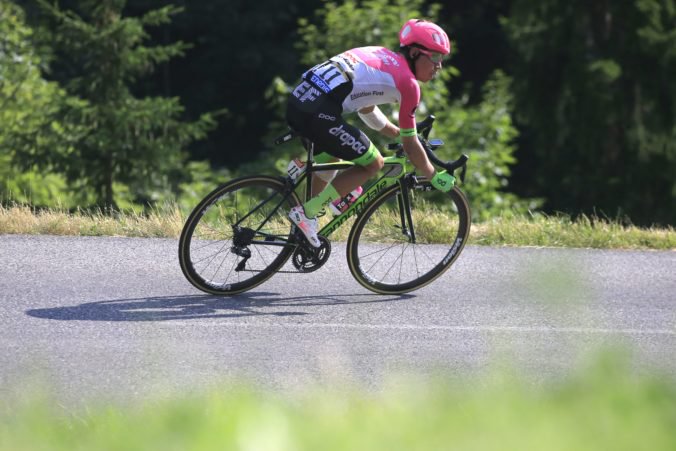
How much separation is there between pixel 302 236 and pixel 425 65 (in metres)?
1.29

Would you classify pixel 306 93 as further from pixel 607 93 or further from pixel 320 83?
pixel 607 93

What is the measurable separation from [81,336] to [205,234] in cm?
125

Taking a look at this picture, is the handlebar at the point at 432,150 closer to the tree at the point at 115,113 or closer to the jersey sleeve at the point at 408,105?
the jersey sleeve at the point at 408,105

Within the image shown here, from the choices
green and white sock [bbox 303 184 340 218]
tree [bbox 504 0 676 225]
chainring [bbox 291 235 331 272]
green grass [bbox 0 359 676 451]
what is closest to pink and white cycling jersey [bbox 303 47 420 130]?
green and white sock [bbox 303 184 340 218]

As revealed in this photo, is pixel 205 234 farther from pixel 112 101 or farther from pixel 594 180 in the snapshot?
pixel 594 180

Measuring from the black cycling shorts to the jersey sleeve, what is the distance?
0.28 m

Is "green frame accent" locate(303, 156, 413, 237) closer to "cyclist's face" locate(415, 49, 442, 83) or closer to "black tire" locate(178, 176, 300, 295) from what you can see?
"black tire" locate(178, 176, 300, 295)

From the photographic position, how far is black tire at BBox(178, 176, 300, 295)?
7461 millimetres

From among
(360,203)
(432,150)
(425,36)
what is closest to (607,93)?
(432,150)

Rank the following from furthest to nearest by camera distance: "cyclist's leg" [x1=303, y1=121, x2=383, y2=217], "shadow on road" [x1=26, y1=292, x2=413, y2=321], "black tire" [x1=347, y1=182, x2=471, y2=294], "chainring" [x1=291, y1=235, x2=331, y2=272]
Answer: "black tire" [x1=347, y1=182, x2=471, y2=294] < "chainring" [x1=291, y1=235, x2=331, y2=272] < "cyclist's leg" [x1=303, y1=121, x2=383, y2=217] < "shadow on road" [x1=26, y1=292, x2=413, y2=321]

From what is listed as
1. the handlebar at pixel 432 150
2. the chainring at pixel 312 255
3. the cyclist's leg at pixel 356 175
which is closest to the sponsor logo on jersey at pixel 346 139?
the cyclist's leg at pixel 356 175

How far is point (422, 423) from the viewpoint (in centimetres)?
330

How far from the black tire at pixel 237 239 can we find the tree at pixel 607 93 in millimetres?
14094

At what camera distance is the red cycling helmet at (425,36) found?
24.0 feet
